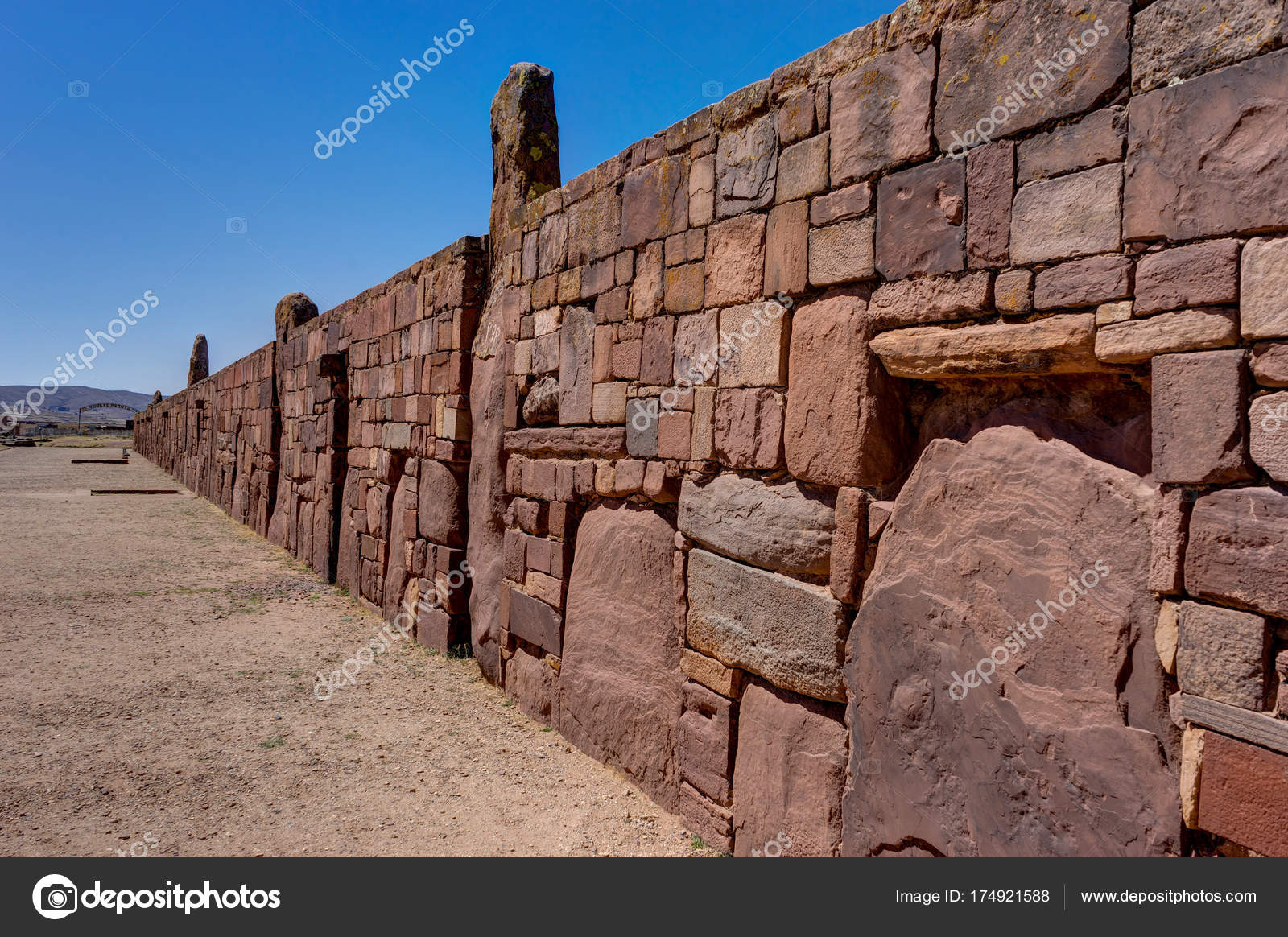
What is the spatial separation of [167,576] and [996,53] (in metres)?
9.21

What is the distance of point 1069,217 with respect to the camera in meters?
2.24

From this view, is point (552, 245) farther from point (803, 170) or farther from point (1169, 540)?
point (1169, 540)

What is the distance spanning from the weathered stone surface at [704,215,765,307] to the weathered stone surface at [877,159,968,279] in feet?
2.06

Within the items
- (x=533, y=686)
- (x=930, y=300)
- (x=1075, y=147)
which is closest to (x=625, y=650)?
(x=533, y=686)

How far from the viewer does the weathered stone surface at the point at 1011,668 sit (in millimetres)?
2076

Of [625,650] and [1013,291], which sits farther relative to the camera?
[625,650]

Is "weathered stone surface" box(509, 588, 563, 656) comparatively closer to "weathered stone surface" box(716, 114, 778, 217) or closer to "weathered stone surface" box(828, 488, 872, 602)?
"weathered stone surface" box(828, 488, 872, 602)

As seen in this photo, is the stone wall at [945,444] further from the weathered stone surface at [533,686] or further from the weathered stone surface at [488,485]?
the weathered stone surface at [488,485]

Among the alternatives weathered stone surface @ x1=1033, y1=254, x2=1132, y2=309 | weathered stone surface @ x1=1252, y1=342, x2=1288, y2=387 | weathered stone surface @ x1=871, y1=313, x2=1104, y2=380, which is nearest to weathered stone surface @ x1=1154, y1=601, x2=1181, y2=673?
weathered stone surface @ x1=1252, y1=342, x2=1288, y2=387

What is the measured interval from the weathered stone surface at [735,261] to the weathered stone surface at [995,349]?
2.41ft

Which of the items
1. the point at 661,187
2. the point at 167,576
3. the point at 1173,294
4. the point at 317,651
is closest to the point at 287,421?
the point at 167,576

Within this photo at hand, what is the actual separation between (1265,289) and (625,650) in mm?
3060

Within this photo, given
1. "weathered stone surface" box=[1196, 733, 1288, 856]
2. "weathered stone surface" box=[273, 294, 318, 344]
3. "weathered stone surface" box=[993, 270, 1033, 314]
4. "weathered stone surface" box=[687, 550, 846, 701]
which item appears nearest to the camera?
"weathered stone surface" box=[1196, 733, 1288, 856]

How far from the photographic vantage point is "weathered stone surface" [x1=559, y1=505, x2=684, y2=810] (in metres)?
3.86
